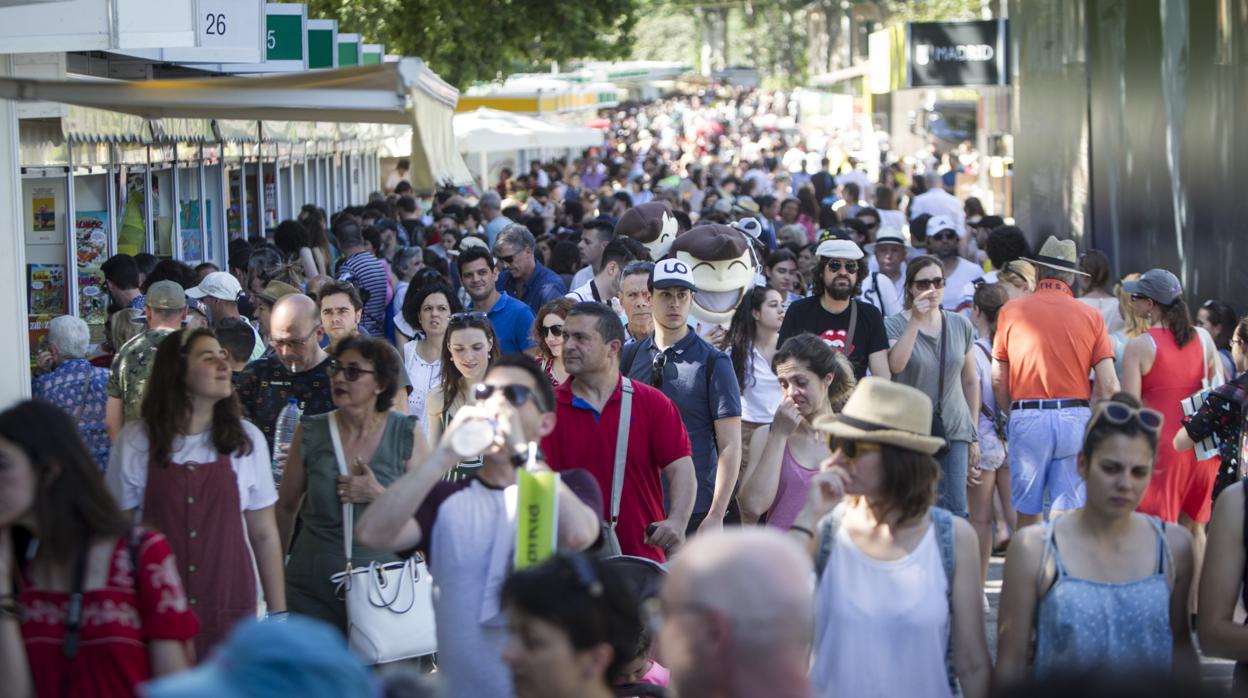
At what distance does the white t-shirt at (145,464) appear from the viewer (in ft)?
17.3

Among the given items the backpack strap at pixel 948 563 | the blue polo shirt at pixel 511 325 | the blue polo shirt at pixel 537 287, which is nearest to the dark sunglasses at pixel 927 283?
the blue polo shirt at pixel 511 325

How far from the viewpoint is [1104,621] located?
13.6 ft

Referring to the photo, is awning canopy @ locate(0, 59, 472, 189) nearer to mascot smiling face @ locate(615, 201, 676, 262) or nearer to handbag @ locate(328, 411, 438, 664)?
handbag @ locate(328, 411, 438, 664)

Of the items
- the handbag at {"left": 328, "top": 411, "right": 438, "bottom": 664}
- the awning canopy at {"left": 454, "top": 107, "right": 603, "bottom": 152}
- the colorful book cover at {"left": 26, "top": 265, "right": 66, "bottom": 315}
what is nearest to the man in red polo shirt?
the handbag at {"left": 328, "top": 411, "right": 438, "bottom": 664}

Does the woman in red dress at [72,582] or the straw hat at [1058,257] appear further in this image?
the straw hat at [1058,257]

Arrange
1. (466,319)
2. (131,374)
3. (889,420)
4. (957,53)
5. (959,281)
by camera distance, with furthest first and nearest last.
A: (957,53), (959,281), (466,319), (131,374), (889,420)

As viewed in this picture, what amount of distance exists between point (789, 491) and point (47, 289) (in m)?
7.38

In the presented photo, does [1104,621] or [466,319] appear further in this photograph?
[466,319]

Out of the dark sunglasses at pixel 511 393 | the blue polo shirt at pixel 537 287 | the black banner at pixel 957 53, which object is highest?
the black banner at pixel 957 53

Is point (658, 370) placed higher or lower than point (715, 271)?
lower

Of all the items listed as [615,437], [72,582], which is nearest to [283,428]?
[615,437]

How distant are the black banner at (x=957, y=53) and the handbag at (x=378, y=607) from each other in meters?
20.0

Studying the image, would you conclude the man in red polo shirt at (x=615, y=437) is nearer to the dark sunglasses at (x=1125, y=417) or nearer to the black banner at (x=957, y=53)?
the dark sunglasses at (x=1125, y=417)

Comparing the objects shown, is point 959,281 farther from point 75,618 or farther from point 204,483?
point 75,618
